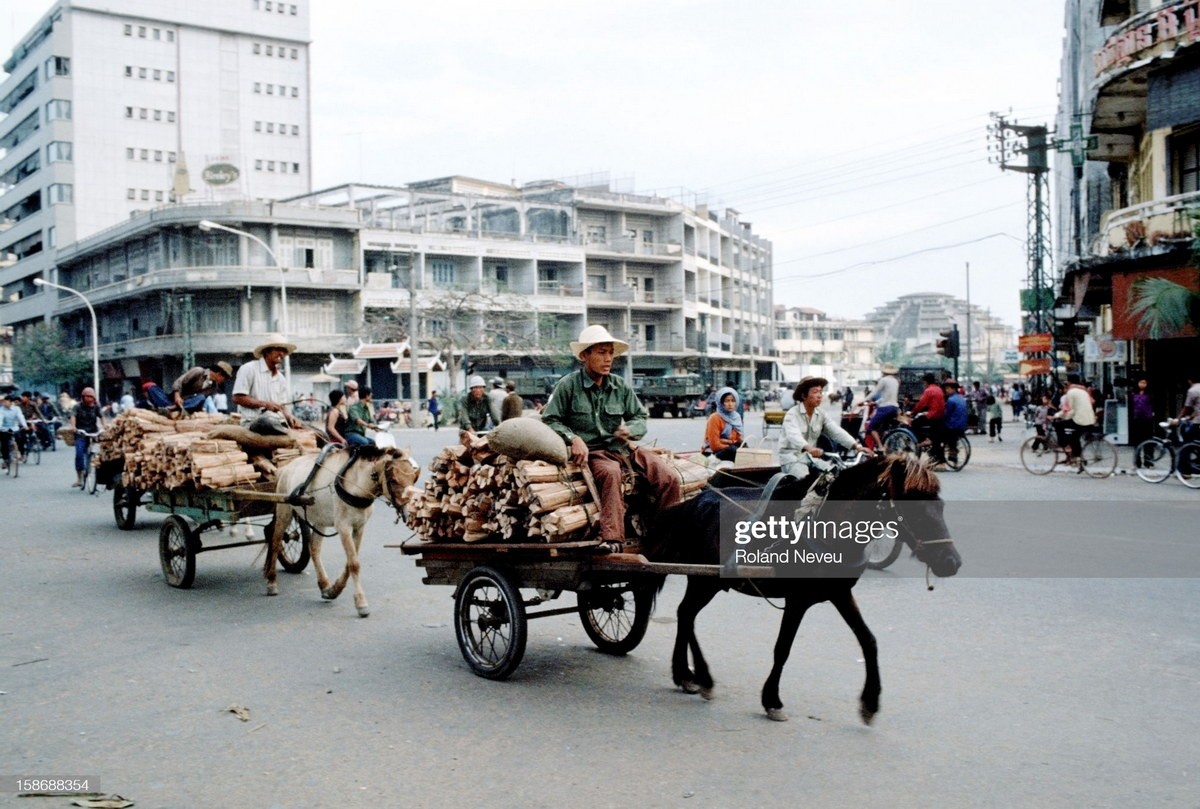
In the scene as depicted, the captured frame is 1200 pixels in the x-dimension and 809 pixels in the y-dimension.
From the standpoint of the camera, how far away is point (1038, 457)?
793 inches

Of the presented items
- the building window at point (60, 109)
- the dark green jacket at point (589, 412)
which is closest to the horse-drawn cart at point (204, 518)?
the dark green jacket at point (589, 412)

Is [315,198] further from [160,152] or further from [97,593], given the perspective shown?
[97,593]

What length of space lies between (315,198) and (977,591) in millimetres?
62935

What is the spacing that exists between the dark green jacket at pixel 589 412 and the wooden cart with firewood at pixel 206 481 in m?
3.34

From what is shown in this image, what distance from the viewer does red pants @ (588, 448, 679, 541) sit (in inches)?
236

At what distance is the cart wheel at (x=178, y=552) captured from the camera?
9500mm

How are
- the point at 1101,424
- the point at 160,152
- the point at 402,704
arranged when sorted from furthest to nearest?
the point at 160,152, the point at 1101,424, the point at 402,704

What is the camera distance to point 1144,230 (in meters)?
22.1

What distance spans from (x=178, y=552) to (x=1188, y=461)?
15.5m

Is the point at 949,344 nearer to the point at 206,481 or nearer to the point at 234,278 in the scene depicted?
the point at 206,481

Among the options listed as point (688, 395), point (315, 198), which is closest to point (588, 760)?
point (688, 395)

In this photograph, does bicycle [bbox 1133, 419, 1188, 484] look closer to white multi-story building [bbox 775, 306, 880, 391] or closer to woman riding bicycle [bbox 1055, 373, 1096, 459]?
woman riding bicycle [bbox 1055, 373, 1096, 459]

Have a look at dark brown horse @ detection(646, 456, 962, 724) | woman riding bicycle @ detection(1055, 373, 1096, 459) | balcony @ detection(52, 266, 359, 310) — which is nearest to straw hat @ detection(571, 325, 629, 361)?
dark brown horse @ detection(646, 456, 962, 724)

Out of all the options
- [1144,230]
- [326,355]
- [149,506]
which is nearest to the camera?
[149,506]
